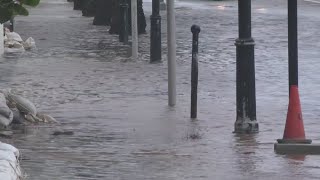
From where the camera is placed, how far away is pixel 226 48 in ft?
73.8

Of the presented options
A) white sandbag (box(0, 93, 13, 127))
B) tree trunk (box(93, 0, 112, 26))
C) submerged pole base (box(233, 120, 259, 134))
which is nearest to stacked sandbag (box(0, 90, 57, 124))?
white sandbag (box(0, 93, 13, 127))

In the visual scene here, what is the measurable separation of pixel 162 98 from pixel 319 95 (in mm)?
2240

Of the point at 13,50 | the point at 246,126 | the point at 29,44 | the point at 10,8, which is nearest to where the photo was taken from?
the point at 10,8

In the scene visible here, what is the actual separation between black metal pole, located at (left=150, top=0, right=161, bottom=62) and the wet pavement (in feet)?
→ 0.80

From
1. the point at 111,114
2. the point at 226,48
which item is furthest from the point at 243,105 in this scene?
the point at 226,48

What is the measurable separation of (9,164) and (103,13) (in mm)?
22830

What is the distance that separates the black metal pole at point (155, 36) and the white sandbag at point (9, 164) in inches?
428

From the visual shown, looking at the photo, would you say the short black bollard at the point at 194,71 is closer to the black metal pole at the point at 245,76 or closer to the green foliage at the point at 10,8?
the black metal pole at the point at 245,76

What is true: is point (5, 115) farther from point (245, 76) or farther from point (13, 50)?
point (13, 50)

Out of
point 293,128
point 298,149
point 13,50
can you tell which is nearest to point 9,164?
point 298,149

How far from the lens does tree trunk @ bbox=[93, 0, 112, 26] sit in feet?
99.1

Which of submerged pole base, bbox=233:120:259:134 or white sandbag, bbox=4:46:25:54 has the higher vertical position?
submerged pole base, bbox=233:120:259:134

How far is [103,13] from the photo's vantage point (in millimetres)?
30453

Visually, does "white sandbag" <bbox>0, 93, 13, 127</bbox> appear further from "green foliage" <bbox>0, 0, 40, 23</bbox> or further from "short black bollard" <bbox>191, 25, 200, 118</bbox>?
"green foliage" <bbox>0, 0, 40, 23</bbox>
